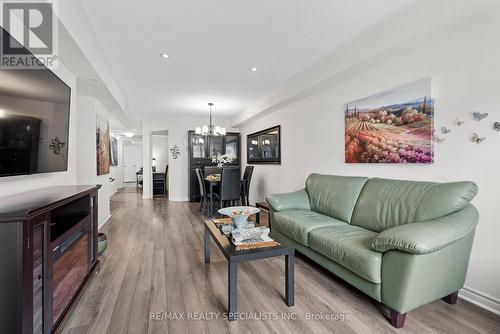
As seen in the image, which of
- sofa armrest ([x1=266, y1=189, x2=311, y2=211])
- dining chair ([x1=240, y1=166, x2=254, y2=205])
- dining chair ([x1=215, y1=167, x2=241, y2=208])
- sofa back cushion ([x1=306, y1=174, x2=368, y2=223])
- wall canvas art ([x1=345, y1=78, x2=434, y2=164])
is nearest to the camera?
wall canvas art ([x1=345, y1=78, x2=434, y2=164])

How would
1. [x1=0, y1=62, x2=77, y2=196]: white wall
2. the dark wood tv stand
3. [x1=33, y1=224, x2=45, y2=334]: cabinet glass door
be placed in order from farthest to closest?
1. [x1=0, y1=62, x2=77, y2=196]: white wall
2. [x1=33, y1=224, x2=45, y2=334]: cabinet glass door
3. the dark wood tv stand

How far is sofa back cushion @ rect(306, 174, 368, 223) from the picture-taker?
2.76 metres

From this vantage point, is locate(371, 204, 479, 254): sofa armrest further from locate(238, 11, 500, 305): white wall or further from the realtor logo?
the realtor logo

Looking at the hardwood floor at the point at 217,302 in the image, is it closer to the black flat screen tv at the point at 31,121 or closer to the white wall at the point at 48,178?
the white wall at the point at 48,178

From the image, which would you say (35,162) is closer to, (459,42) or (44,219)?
(44,219)

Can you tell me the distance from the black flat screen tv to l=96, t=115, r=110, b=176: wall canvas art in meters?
2.09

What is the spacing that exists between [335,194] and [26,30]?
10.9 ft

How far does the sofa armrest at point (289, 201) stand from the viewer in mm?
3159

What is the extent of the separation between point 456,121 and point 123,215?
5507mm

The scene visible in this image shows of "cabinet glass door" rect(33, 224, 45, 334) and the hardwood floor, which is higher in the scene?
"cabinet glass door" rect(33, 224, 45, 334)

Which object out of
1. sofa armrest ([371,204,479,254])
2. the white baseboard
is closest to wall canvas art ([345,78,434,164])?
sofa armrest ([371,204,479,254])

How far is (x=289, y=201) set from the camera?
323 cm

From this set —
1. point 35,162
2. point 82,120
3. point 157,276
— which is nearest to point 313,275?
point 157,276

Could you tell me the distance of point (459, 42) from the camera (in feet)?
6.63
